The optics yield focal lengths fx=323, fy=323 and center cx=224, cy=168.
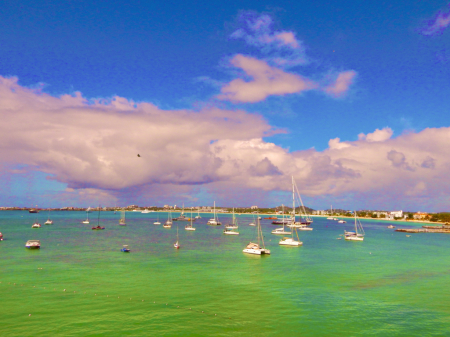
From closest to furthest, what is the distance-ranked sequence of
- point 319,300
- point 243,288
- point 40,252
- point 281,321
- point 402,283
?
point 281,321 < point 319,300 < point 243,288 < point 402,283 < point 40,252

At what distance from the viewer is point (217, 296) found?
176 feet

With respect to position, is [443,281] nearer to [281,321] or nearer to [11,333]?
[281,321]

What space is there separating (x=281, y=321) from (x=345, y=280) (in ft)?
98.7

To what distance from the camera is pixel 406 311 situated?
4878cm

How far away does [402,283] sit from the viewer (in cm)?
6600

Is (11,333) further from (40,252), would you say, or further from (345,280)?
(40,252)

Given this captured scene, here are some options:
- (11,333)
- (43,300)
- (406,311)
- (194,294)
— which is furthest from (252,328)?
(43,300)

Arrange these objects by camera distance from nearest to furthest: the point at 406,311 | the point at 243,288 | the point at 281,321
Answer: the point at 281,321 < the point at 406,311 < the point at 243,288

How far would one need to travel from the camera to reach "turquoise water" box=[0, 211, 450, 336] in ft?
136

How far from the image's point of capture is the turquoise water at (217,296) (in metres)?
41.5

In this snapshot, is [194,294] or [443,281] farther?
[443,281]

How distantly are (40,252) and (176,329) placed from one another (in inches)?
2907

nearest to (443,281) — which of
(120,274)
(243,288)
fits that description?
(243,288)

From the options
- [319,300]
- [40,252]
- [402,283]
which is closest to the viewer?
[319,300]
